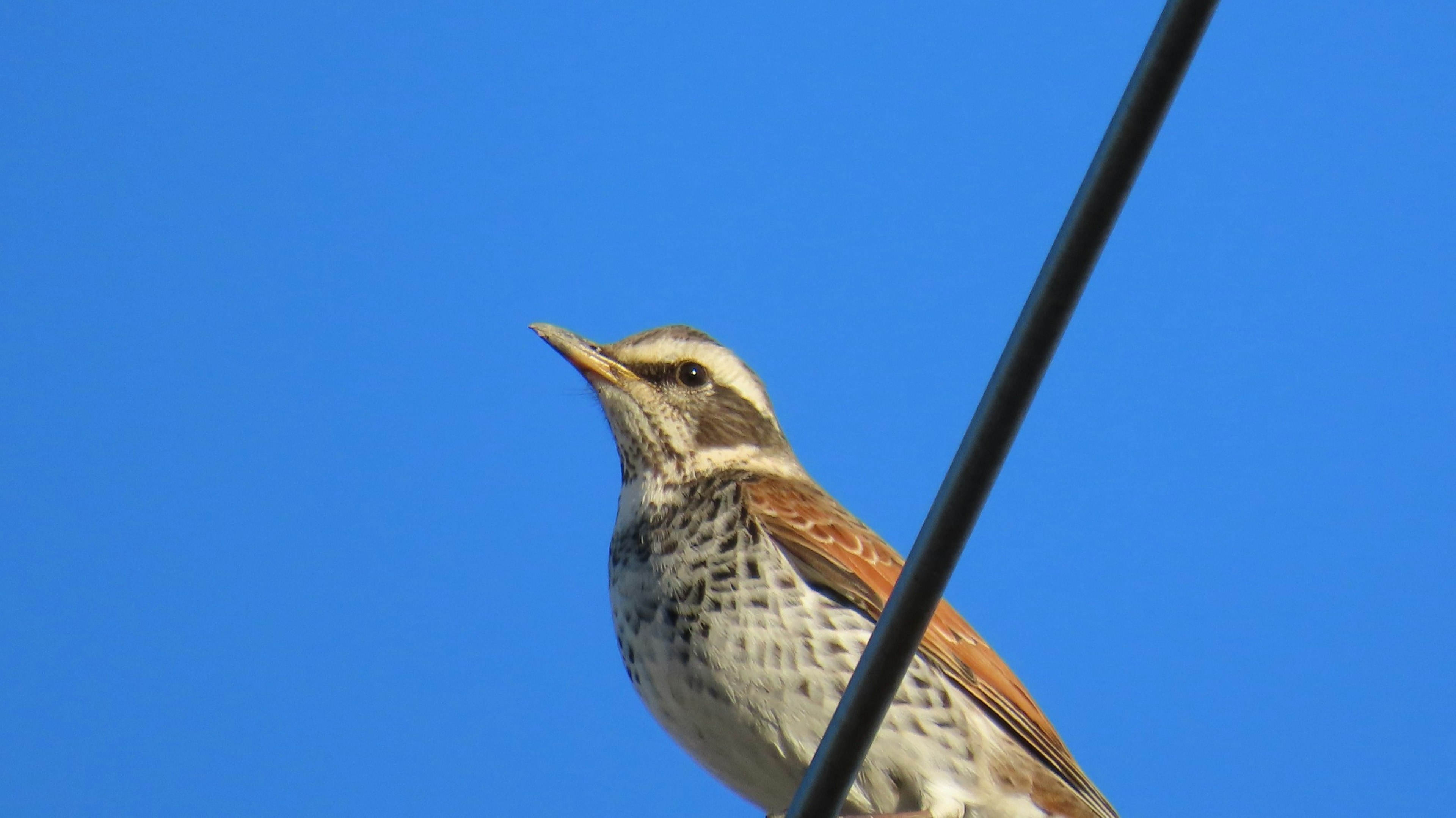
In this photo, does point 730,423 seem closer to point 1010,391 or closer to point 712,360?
point 712,360

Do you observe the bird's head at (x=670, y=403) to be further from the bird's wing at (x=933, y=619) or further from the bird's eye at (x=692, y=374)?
the bird's wing at (x=933, y=619)

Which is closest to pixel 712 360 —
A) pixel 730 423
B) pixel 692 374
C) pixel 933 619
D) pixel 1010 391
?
pixel 692 374

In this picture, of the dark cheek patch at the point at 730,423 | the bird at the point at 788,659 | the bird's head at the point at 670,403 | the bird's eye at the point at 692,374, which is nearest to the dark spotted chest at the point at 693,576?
the bird at the point at 788,659

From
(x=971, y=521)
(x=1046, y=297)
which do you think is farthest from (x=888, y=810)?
(x=1046, y=297)

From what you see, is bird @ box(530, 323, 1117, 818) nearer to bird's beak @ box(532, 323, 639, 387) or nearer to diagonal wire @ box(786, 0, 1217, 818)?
bird's beak @ box(532, 323, 639, 387)

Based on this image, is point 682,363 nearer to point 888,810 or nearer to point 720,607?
point 720,607
